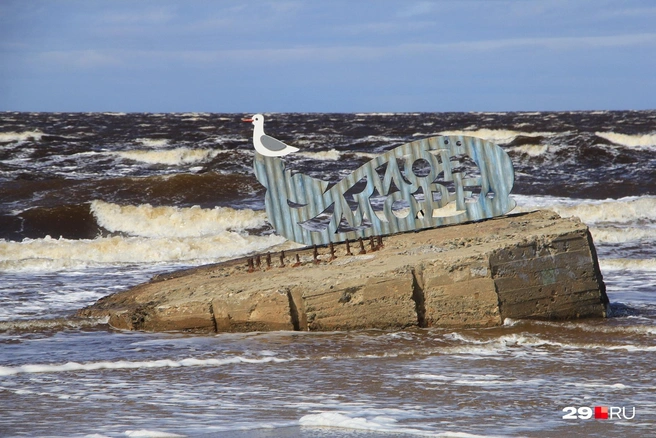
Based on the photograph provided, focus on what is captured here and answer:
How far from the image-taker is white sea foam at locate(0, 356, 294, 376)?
6.22 meters

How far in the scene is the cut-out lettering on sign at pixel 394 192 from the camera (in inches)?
318

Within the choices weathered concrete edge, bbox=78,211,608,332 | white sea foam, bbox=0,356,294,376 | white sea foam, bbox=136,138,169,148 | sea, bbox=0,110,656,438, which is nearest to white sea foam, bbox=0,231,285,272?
sea, bbox=0,110,656,438

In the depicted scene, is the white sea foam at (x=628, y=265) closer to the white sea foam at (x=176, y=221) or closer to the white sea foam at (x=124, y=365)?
the white sea foam at (x=124, y=365)

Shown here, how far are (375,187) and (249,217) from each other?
906cm

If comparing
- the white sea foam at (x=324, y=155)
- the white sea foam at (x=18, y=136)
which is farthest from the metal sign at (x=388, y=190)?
the white sea foam at (x=18, y=136)

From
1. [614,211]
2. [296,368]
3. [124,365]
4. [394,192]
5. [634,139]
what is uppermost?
[394,192]

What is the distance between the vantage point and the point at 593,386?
18.5 feet

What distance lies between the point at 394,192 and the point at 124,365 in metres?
2.98

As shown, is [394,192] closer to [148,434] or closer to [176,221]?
[148,434]

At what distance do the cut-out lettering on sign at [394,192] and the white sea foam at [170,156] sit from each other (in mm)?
22579

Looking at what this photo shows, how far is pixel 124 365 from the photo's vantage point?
6.36 metres

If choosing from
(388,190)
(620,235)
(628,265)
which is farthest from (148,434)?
(620,235)

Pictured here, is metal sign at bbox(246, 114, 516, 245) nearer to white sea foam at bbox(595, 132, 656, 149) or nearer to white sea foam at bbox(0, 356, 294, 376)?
white sea foam at bbox(0, 356, 294, 376)

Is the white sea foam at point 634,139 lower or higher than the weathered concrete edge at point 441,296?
lower
